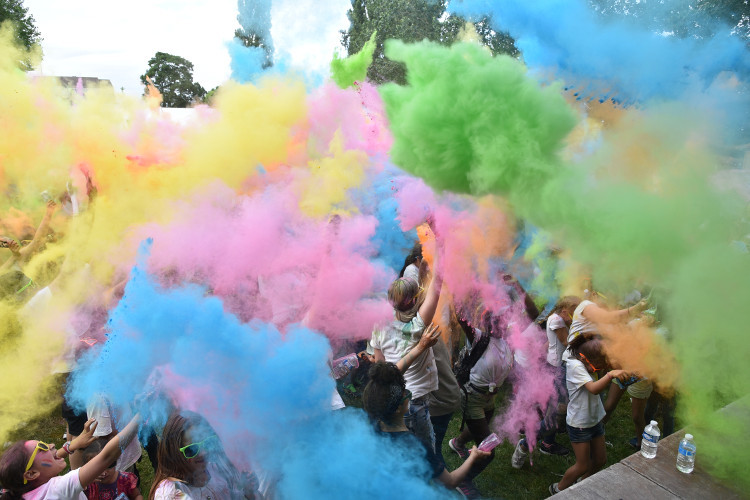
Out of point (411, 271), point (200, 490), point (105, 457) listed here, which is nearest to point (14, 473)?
point (105, 457)

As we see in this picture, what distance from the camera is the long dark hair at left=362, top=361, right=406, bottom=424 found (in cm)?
250

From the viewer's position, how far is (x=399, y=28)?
7871 mm

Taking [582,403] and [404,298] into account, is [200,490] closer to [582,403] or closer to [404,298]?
[404,298]

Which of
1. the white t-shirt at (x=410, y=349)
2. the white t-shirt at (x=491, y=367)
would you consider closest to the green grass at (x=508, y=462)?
the white t-shirt at (x=491, y=367)

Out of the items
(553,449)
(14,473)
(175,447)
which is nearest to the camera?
(175,447)

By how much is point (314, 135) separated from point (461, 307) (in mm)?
1738

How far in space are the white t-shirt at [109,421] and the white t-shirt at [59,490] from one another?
350mm

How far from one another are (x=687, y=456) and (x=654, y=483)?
Result: 282 millimetres

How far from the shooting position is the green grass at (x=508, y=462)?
13.5 feet

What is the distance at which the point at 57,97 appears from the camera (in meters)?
3.77

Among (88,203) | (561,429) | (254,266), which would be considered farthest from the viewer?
(561,429)

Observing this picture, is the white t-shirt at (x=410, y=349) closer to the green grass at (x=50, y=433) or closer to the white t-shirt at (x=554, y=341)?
the white t-shirt at (x=554, y=341)

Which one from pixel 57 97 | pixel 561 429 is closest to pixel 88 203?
pixel 57 97

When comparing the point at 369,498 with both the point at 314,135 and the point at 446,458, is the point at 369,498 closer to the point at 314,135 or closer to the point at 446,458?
the point at 314,135
